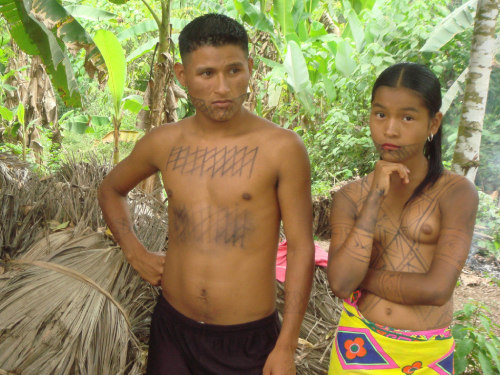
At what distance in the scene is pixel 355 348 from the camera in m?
1.44

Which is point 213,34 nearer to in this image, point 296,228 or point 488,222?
point 296,228

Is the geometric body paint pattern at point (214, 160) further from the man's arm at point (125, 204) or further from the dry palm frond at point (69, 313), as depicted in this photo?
the dry palm frond at point (69, 313)

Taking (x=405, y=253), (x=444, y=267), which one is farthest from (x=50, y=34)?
(x=444, y=267)

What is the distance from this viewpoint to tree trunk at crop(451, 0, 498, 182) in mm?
2438

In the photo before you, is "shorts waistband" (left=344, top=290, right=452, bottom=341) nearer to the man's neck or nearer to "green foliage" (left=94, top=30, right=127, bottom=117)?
the man's neck

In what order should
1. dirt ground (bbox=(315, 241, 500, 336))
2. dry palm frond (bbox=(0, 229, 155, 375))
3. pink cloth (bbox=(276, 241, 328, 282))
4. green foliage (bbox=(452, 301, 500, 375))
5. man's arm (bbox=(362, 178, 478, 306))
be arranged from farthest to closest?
dirt ground (bbox=(315, 241, 500, 336))
pink cloth (bbox=(276, 241, 328, 282))
green foliage (bbox=(452, 301, 500, 375))
dry palm frond (bbox=(0, 229, 155, 375))
man's arm (bbox=(362, 178, 478, 306))

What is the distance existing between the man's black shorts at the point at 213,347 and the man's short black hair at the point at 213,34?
91 centimetres

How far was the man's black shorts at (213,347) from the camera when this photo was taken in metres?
1.54

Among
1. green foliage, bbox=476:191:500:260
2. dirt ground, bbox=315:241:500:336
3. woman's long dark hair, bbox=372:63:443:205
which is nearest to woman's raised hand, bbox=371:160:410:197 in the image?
woman's long dark hair, bbox=372:63:443:205

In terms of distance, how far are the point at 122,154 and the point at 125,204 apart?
708 centimetres

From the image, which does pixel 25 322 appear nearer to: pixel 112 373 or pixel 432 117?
pixel 112 373

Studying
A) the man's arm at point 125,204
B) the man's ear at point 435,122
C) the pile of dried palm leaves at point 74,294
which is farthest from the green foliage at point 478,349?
the man's arm at point 125,204

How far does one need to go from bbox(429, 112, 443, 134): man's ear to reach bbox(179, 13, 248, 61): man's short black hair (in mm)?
640

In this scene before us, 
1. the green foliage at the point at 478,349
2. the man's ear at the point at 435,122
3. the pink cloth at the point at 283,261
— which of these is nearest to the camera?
the man's ear at the point at 435,122
